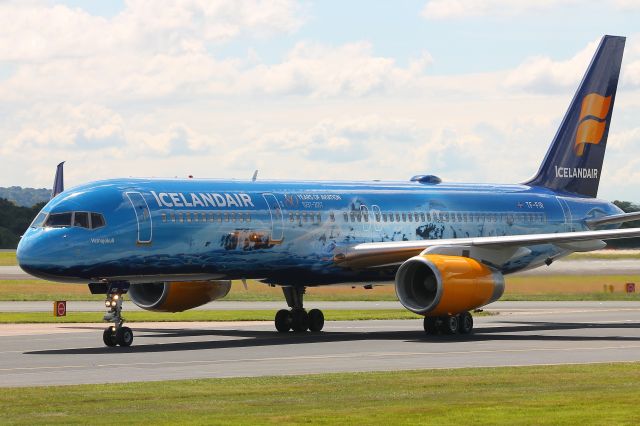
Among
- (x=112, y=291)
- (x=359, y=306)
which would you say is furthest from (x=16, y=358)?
(x=359, y=306)

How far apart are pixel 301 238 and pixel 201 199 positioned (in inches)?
157

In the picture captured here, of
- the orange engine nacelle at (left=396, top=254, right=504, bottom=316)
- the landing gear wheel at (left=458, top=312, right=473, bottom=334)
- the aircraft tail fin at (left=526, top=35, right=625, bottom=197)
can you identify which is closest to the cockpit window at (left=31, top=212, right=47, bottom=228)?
the orange engine nacelle at (left=396, top=254, right=504, bottom=316)

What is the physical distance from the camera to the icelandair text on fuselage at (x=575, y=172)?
2051 inches

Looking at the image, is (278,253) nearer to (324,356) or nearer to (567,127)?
(324,356)

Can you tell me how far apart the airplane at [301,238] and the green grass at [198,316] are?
558cm

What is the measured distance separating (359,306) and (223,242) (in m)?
25.3

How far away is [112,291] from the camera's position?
3666 cm

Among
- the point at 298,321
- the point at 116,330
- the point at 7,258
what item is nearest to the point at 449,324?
the point at 298,321

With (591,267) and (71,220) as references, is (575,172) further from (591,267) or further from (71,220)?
(591,267)

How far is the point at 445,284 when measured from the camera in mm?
38688

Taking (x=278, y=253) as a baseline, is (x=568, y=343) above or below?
below

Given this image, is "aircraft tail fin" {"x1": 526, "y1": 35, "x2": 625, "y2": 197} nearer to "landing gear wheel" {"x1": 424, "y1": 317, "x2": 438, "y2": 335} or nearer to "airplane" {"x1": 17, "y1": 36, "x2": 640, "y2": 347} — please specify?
"airplane" {"x1": 17, "y1": 36, "x2": 640, "y2": 347}

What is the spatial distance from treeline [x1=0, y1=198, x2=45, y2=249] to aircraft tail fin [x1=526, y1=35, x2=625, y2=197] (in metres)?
95.2

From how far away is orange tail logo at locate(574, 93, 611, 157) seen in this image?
171 ft
